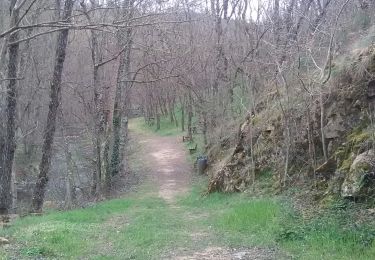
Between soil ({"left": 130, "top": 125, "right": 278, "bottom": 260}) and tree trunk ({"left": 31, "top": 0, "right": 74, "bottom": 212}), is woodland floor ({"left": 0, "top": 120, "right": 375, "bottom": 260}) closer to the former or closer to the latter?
soil ({"left": 130, "top": 125, "right": 278, "bottom": 260})

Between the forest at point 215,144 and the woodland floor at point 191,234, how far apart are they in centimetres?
4

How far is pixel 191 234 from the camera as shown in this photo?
9.91 metres

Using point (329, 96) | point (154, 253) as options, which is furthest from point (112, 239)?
point (329, 96)

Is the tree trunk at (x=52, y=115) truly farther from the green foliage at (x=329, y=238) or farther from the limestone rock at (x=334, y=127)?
the green foliage at (x=329, y=238)

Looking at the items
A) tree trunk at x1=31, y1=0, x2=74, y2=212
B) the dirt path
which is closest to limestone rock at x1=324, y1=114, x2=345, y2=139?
the dirt path

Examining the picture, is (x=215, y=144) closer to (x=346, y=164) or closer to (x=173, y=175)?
(x=173, y=175)

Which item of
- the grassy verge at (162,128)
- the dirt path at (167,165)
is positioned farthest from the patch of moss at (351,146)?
the grassy verge at (162,128)

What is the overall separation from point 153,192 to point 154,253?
10.9 meters

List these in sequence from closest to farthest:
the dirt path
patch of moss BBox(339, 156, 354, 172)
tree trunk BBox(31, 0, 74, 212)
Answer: patch of moss BBox(339, 156, 354, 172) → tree trunk BBox(31, 0, 74, 212) → the dirt path

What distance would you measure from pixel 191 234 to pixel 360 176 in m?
3.57

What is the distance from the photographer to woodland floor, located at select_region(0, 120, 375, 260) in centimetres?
769

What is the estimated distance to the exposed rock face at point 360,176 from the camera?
9.20 m

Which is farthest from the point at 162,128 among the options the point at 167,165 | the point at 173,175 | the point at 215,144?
the point at 215,144

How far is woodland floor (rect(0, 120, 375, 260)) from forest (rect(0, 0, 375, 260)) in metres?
0.04
